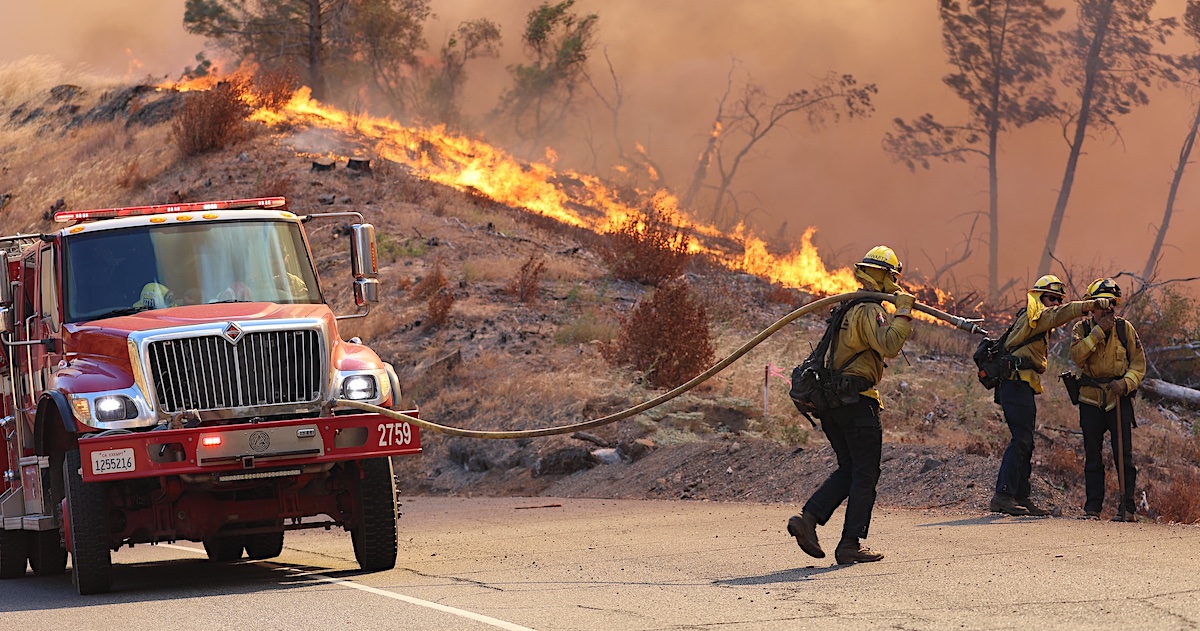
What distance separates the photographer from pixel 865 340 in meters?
9.78

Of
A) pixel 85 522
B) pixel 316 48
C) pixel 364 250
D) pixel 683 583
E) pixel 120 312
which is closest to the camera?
pixel 683 583

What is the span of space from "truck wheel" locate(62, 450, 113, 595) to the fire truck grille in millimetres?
716

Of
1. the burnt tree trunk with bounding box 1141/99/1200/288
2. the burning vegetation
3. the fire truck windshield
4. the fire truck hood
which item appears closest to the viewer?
the fire truck hood

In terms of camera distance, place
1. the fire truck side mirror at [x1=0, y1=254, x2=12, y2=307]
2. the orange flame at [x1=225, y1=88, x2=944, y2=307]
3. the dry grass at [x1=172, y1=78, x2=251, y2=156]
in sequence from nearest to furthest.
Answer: the fire truck side mirror at [x1=0, y1=254, x2=12, y2=307] < the orange flame at [x1=225, y1=88, x2=944, y2=307] < the dry grass at [x1=172, y1=78, x2=251, y2=156]

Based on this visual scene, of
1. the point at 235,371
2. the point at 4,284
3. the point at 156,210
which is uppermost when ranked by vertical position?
the point at 156,210

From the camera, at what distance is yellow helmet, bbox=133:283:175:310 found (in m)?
10.8

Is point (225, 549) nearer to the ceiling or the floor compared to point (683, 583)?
nearer to the floor

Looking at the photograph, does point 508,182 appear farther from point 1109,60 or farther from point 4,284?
point 4,284

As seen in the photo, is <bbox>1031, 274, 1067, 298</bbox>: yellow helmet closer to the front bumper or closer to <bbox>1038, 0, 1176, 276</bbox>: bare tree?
the front bumper

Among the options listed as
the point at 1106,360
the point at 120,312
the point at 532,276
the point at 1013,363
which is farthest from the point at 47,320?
the point at 532,276

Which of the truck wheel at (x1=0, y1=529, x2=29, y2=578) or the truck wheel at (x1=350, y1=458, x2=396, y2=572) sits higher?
the truck wheel at (x1=350, y1=458, x2=396, y2=572)

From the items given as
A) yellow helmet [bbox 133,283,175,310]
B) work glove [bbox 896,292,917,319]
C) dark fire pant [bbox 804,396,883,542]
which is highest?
yellow helmet [bbox 133,283,175,310]

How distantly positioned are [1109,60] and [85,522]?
148 feet

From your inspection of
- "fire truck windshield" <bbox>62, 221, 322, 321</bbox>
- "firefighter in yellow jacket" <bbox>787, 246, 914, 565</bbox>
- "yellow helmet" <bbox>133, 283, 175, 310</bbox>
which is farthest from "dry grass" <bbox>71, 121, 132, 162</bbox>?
"firefighter in yellow jacket" <bbox>787, 246, 914, 565</bbox>
